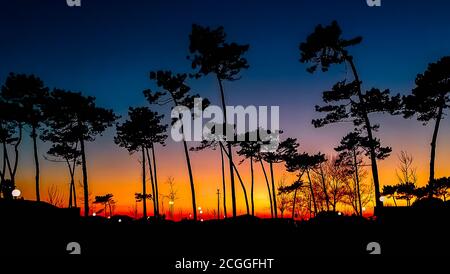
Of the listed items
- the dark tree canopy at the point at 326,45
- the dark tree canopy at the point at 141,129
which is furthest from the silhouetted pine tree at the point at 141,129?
the dark tree canopy at the point at 326,45

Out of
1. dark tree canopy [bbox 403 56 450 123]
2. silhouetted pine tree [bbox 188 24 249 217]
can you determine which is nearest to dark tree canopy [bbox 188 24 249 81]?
silhouetted pine tree [bbox 188 24 249 217]

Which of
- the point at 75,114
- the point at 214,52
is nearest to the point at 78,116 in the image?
the point at 75,114

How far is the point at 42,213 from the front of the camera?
14438 mm

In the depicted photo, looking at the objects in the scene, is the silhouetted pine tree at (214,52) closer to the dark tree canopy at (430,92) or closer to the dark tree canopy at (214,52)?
the dark tree canopy at (214,52)

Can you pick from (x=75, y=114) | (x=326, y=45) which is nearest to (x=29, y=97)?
(x=75, y=114)

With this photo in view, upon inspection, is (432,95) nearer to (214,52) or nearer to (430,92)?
(430,92)

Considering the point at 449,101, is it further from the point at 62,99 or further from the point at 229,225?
the point at 62,99

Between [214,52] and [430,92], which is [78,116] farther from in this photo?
[430,92]

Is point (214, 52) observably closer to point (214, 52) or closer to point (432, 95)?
point (214, 52)

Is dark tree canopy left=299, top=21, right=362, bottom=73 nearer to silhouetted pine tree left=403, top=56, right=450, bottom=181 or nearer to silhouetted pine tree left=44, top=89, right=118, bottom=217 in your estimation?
silhouetted pine tree left=403, top=56, right=450, bottom=181

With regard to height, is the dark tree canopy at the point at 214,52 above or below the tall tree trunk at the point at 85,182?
above

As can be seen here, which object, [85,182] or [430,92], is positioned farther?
[85,182]

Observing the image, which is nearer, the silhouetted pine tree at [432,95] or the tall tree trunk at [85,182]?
the silhouetted pine tree at [432,95]
